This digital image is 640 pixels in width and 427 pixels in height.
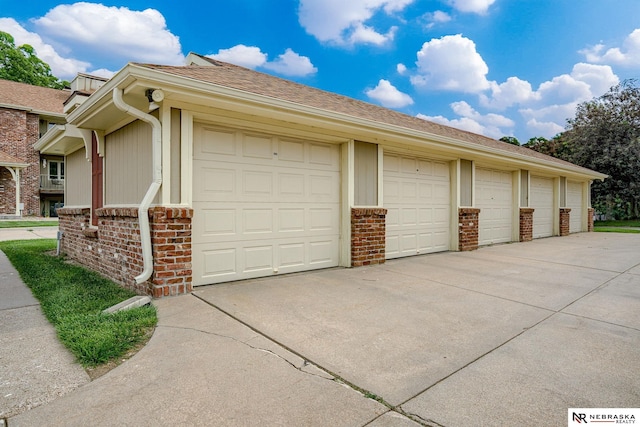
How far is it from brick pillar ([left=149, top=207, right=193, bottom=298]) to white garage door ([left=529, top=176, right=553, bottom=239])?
36.4 feet

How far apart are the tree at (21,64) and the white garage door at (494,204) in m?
38.7

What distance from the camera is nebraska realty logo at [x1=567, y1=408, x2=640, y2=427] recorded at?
1.90 metres

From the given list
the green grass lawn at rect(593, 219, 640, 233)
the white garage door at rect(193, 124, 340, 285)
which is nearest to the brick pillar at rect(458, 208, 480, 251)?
the white garage door at rect(193, 124, 340, 285)

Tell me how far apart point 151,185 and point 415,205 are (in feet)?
17.8

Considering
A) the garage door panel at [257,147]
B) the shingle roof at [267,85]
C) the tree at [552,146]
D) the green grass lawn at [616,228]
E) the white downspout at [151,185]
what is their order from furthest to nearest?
1. the tree at [552,146]
2. the green grass lawn at [616,228]
3. the garage door panel at [257,147]
4. the shingle roof at [267,85]
5. the white downspout at [151,185]

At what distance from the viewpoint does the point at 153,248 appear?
4090 millimetres

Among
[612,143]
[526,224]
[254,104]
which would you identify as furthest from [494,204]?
[612,143]

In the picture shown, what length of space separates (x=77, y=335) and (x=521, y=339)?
3779mm

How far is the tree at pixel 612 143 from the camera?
19.0 m

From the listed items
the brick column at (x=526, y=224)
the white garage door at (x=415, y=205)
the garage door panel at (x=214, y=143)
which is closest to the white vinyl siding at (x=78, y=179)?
the garage door panel at (x=214, y=143)

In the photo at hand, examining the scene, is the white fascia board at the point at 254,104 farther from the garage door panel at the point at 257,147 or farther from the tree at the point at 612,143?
the tree at the point at 612,143

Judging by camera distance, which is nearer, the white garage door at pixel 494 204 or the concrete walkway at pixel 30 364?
the concrete walkway at pixel 30 364

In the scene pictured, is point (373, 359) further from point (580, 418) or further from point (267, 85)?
point (267, 85)

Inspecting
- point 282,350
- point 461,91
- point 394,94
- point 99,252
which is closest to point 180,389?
point 282,350
